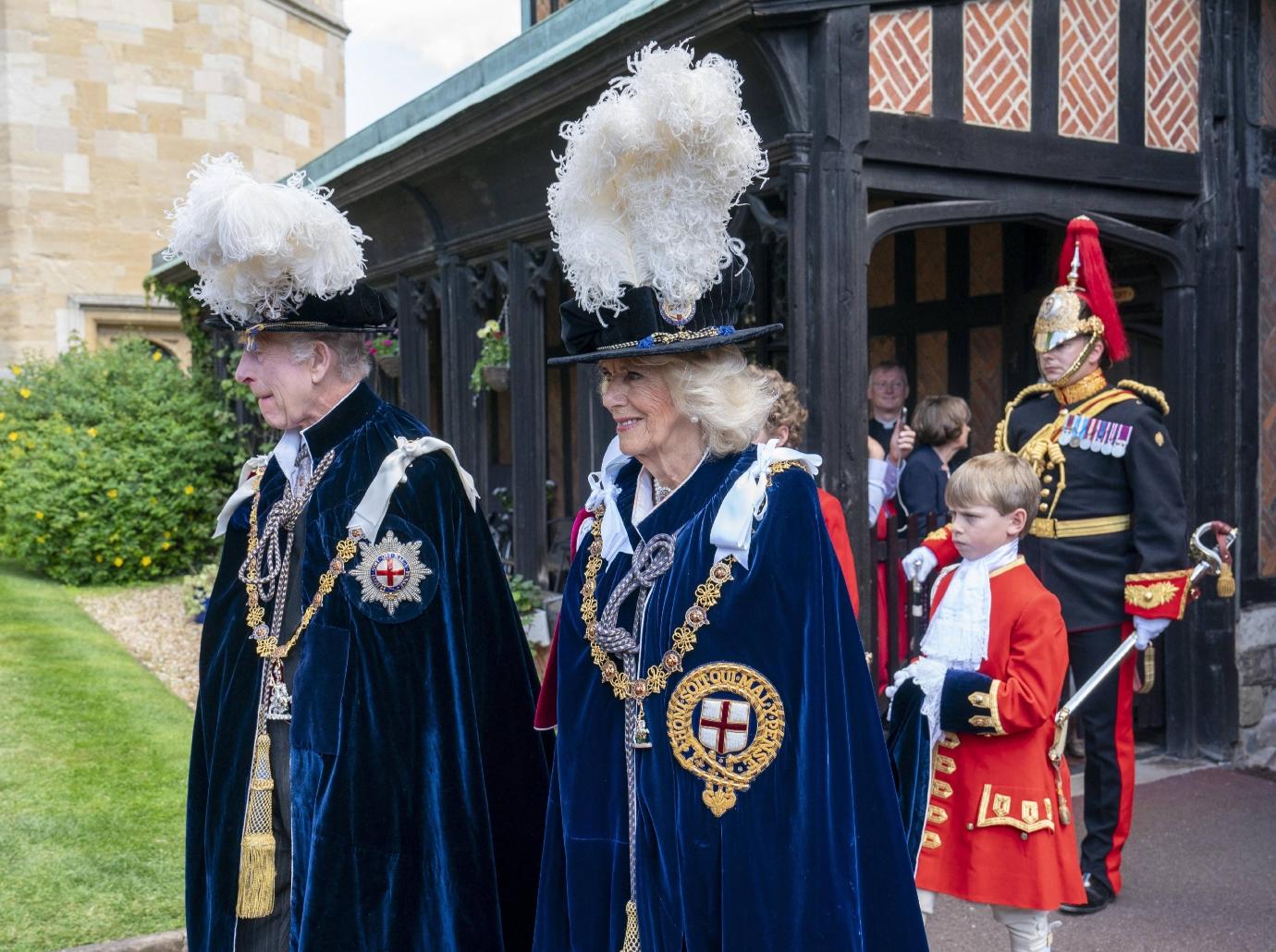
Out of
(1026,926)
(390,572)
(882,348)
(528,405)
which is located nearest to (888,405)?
(882,348)

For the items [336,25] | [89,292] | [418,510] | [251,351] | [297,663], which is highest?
[336,25]

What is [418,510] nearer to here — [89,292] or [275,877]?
[275,877]

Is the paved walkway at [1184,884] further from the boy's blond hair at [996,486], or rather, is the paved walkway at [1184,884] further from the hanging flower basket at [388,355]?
the hanging flower basket at [388,355]

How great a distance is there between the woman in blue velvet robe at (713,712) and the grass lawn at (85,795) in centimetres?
249

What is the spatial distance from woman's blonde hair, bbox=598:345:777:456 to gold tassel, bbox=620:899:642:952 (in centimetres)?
83

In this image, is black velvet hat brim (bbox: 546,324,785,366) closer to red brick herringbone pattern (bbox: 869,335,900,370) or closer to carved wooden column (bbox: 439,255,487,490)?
red brick herringbone pattern (bbox: 869,335,900,370)

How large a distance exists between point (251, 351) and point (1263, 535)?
558 cm

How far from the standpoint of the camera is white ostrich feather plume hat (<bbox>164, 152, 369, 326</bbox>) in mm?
2549

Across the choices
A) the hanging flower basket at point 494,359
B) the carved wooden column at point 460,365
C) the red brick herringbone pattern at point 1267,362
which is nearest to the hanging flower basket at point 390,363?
the carved wooden column at point 460,365

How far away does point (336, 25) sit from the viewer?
2014cm

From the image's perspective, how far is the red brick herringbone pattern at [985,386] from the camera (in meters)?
7.77

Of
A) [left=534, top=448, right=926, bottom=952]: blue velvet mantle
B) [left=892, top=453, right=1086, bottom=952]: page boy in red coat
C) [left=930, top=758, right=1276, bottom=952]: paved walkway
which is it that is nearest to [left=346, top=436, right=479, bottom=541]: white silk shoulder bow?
[left=534, top=448, right=926, bottom=952]: blue velvet mantle

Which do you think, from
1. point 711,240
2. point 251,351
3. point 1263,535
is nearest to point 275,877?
point 251,351

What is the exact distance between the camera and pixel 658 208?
2219 millimetres
